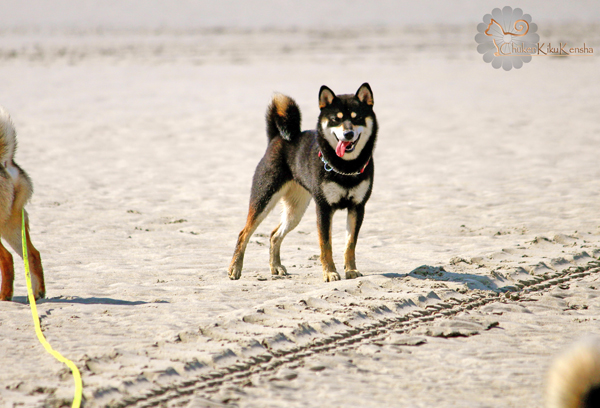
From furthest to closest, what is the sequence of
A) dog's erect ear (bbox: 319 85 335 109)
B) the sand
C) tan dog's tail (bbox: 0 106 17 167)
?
dog's erect ear (bbox: 319 85 335 109), tan dog's tail (bbox: 0 106 17 167), the sand

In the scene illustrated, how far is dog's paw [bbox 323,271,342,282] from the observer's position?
5926mm

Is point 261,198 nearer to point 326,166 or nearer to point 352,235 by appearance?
point 326,166

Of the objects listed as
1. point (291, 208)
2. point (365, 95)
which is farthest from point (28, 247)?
point (365, 95)

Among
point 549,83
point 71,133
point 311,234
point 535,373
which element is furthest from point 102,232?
point 549,83

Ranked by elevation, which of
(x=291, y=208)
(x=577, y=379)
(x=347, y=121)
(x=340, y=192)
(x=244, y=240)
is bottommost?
(x=244, y=240)

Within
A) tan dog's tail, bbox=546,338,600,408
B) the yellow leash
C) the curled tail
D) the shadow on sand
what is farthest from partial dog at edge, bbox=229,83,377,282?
tan dog's tail, bbox=546,338,600,408

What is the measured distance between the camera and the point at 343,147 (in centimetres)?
579

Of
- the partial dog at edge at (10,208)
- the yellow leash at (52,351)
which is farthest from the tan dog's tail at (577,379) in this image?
the partial dog at edge at (10,208)

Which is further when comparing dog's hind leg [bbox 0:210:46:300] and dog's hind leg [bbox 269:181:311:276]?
dog's hind leg [bbox 269:181:311:276]

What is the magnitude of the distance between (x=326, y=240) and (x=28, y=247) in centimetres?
244

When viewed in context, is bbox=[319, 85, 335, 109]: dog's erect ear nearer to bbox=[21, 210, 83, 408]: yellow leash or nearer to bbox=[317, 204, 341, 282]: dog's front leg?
bbox=[317, 204, 341, 282]: dog's front leg

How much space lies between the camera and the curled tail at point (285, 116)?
20.8ft

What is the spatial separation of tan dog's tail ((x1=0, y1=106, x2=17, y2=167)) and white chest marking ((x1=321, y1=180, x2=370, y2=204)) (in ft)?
8.22

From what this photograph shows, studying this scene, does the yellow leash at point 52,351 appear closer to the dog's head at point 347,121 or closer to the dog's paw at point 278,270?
the dog's paw at point 278,270
